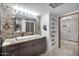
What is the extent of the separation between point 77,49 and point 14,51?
108cm

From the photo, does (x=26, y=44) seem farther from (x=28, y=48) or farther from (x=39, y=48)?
(x=39, y=48)

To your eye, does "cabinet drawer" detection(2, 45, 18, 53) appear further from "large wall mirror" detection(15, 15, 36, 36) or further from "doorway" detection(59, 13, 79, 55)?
"doorway" detection(59, 13, 79, 55)

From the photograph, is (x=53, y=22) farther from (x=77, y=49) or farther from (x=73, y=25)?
(x=77, y=49)

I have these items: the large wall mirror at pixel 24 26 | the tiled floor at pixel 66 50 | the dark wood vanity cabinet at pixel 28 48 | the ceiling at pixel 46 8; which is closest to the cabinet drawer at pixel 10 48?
the dark wood vanity cabinet at pixel 28 48

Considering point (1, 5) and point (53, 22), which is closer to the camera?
point (1, 5)

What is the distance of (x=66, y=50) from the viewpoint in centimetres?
134

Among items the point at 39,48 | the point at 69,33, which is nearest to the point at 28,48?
the point at 39,48

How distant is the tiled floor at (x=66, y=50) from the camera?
1.31 metres

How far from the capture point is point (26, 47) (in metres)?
1.38

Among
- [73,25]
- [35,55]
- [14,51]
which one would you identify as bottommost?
[35,55]

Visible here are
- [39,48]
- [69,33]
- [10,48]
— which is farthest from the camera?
[39,48]

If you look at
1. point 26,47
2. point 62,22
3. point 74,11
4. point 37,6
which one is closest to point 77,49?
point 62,22

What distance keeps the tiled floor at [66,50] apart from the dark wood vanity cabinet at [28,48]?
0.18 meters

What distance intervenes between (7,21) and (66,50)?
1.13 metres
